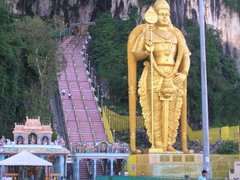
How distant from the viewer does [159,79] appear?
51.5 ft

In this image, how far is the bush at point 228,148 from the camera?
23.0 meters

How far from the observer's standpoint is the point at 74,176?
75.8 ft

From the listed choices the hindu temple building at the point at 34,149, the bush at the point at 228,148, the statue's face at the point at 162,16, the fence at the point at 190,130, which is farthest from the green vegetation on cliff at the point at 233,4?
the statue's face at the point at 162,16

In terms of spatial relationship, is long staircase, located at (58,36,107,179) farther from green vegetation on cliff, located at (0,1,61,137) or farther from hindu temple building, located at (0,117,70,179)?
Result: hindu temple building, located at (0,117,70,179)

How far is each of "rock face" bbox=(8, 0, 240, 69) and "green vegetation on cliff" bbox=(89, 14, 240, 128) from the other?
2.02m

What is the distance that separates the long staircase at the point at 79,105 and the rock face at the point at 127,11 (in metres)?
7.31

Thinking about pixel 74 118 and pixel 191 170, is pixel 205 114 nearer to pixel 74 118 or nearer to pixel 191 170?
pixel 191 170

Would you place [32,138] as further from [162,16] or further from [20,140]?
[162,16]

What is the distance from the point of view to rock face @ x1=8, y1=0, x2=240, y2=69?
140 feet

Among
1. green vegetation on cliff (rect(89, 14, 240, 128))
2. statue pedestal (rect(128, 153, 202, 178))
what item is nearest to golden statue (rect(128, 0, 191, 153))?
statue pedestal (rect(128, 153, 202, 178))

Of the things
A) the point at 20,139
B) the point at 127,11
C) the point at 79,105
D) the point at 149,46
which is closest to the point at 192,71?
the point at 79,105

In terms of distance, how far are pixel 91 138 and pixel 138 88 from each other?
10.7 metres

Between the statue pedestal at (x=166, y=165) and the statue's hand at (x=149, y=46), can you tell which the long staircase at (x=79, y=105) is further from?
the statue's hand at (x=149, y=46)

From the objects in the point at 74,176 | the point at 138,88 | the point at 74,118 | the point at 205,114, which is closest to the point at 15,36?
the point at 74,118
